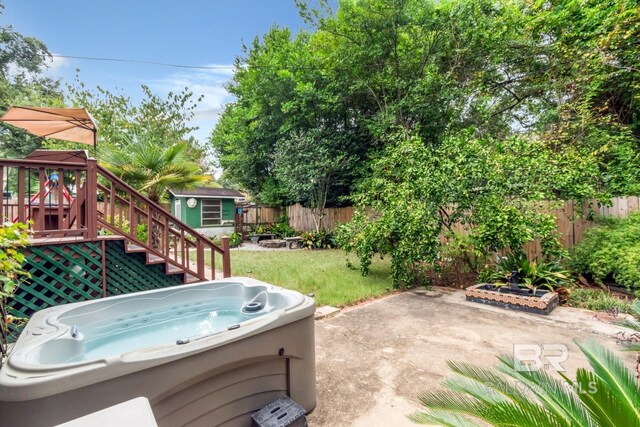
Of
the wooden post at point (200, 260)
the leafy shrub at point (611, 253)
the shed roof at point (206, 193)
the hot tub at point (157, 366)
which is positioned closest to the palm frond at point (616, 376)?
the hot tub at point (157, 366)

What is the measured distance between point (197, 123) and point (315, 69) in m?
10.6

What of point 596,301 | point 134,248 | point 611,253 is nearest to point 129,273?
point 134,248

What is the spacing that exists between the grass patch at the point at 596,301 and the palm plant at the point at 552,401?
3624mm

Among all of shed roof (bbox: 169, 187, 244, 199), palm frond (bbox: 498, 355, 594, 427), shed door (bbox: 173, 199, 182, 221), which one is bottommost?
palm frond (bbox: 498, 355, 594, 427)

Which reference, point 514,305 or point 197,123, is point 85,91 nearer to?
point 197,123

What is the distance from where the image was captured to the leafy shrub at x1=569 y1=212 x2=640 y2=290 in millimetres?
4074

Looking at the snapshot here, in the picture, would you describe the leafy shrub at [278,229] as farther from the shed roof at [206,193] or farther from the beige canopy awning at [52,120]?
the beige canopy awning at [52,120]

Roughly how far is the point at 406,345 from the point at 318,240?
830 cm

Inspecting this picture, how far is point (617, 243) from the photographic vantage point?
177 inches

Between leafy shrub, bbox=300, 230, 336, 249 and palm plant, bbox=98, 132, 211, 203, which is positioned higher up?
palm plant, bbox=98, 132, 211, 203

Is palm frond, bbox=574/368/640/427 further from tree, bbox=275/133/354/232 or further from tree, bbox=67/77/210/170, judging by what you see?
tree, bbox=67/77/210/170

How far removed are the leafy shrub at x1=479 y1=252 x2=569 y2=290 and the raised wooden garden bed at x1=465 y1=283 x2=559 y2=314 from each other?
159 millimetres

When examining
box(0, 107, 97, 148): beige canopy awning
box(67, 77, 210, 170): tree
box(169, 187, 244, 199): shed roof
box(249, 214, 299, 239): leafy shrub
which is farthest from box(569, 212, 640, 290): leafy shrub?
box(67, 77, 210, 170): tree

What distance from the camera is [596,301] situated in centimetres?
422
